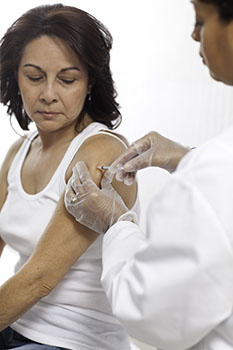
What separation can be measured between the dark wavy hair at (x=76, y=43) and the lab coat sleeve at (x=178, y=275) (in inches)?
29.3

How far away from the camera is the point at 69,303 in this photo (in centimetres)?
153

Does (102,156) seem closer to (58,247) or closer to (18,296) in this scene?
(58,247)

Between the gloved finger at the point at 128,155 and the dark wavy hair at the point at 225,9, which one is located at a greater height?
the dark wavy hair at the point at 225,9

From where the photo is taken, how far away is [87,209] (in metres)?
1.33

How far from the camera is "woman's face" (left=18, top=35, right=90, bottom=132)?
1556 millimetres

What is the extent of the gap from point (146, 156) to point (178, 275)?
0.52m

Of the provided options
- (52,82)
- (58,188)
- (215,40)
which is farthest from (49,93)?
(215,40)

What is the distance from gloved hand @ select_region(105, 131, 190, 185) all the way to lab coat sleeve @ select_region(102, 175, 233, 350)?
371 millimetres

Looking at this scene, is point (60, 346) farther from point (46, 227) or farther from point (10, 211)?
point (10, 211)

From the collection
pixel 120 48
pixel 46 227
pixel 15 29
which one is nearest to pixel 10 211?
pixel 46 227

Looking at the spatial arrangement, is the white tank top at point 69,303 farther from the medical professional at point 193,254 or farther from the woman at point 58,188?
the medical professional at point 193,254

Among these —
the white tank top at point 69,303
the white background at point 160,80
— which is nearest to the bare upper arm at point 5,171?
the white tank top at point 69,303

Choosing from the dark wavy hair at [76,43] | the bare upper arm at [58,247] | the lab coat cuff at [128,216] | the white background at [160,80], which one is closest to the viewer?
the lab coat cuff at [128,216]

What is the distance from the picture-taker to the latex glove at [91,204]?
1.29 m
